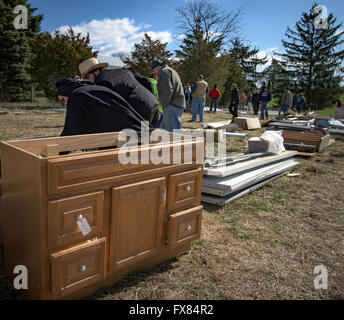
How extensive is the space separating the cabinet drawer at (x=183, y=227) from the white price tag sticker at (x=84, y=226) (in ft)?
2.34

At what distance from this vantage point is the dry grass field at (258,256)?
221 centimetres

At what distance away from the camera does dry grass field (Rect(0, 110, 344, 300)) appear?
7.23ft

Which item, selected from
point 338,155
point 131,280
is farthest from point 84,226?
point 338,155

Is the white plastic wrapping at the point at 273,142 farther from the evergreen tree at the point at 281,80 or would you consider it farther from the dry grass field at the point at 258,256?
the evergreen tree at the point at 281,80

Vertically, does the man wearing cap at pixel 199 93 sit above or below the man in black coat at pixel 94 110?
above

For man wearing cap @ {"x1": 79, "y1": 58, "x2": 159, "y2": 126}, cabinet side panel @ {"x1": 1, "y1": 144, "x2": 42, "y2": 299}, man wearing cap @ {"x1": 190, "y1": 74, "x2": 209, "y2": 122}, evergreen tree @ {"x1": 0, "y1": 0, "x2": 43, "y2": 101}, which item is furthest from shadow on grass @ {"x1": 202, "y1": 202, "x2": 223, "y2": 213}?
evergreen tree @ {"x1": 0, "y1": 0, "x2": 43, "y2": 101}

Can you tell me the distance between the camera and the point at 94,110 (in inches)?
96.0

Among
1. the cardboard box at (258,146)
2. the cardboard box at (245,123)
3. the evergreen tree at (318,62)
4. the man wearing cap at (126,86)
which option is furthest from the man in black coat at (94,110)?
the evergreen tree at (318,62)

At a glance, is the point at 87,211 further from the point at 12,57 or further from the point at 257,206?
the point at 12,57

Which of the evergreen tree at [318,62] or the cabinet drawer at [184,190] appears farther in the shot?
the evergreen tree at [318,62]

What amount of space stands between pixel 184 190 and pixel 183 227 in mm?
312

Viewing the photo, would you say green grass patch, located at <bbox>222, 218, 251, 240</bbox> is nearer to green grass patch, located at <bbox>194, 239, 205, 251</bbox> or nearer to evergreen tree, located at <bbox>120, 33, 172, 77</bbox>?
green grass patch, located at <bbox>194, 239, 205, 251</bbox>
